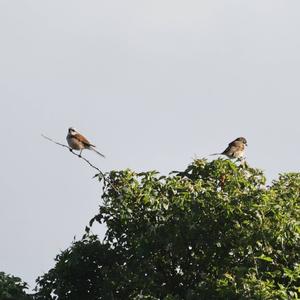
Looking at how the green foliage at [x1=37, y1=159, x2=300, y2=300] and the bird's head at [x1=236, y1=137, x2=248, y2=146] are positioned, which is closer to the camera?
the green foliage at [x1=37, y1=159, x2=300, y2=300]

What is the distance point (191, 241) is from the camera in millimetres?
14086

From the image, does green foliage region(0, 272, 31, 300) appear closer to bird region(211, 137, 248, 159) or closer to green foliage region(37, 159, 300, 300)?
green foliage region(37, 159, 300, 300)

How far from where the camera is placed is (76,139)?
18922mm

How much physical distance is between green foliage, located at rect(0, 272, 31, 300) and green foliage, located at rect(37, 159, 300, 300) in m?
0.46

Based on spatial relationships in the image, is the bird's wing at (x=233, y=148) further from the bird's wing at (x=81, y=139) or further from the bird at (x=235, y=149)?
the bird's wing at (x=81, y=139)

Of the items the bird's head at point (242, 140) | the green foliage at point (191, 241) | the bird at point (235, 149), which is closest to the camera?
the green foliage at point (191, 241)

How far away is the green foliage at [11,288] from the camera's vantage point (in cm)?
1526

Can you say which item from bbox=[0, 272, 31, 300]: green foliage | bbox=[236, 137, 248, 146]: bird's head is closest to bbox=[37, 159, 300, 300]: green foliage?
bbox=[0, 272, 31, 300]: green foliage

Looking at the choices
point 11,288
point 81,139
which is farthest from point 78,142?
point 11,288

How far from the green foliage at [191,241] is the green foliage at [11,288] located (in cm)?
46

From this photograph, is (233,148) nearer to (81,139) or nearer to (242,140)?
(242,140)

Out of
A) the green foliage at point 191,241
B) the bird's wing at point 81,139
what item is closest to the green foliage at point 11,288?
the green foliage at point 191,241

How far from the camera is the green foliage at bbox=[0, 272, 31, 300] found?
50.1 feet

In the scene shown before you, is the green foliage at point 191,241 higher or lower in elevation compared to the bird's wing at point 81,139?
lower
